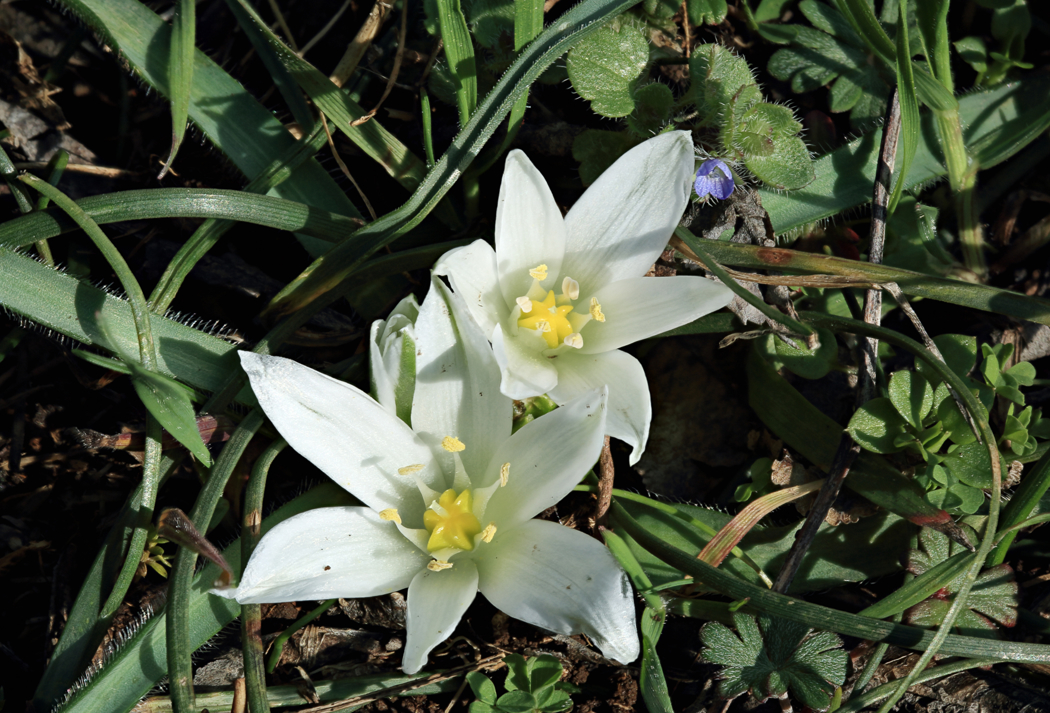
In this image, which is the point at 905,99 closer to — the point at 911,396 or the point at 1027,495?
the point at 911,396

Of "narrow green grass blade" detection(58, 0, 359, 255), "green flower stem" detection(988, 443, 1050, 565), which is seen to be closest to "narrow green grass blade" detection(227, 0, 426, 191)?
"narrow green grass blade" detection(58, 0, 359, 255)

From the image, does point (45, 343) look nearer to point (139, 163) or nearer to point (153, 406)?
point (139, 163)

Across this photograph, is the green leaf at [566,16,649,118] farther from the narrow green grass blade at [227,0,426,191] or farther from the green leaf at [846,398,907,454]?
the green leaf at [846,398,907,454]

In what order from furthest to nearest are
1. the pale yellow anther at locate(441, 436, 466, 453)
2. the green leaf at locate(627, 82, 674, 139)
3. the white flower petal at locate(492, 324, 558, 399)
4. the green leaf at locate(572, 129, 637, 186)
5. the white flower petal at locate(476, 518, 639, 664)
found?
1. the green leaf at locate(572, 129, 637, 186)
2. the green leaf at locate(627, 82, 674, 139)
3. the pale yellow anther at locate(441, 436, 466, 453)
4. the white flower petal at locate(492, 324, 558, 399)
5. the white flower petal at locate(476, 518, 639, 664)

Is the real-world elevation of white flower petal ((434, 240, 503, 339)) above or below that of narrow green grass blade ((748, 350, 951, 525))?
above

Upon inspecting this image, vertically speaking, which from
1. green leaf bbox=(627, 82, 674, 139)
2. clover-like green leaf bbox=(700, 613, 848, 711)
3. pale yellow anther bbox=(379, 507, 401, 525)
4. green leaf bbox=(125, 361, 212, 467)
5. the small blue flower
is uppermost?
green leaf bbox=(627, 82, 674, 139)

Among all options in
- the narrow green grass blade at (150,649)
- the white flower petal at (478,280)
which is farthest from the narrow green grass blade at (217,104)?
the narrow green grass blade at (150,649)

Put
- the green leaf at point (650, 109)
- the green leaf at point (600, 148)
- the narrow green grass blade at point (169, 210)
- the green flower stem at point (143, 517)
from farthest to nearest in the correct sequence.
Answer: the green leaf at point (600, 148) → the green leaf at point (650, 109) → the narrow green grass blade at point (169, 210) → the green flower stem at point (143, 517)

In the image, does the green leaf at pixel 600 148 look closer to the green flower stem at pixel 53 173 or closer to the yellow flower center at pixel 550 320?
the yellow flower center at pixel 550 320
